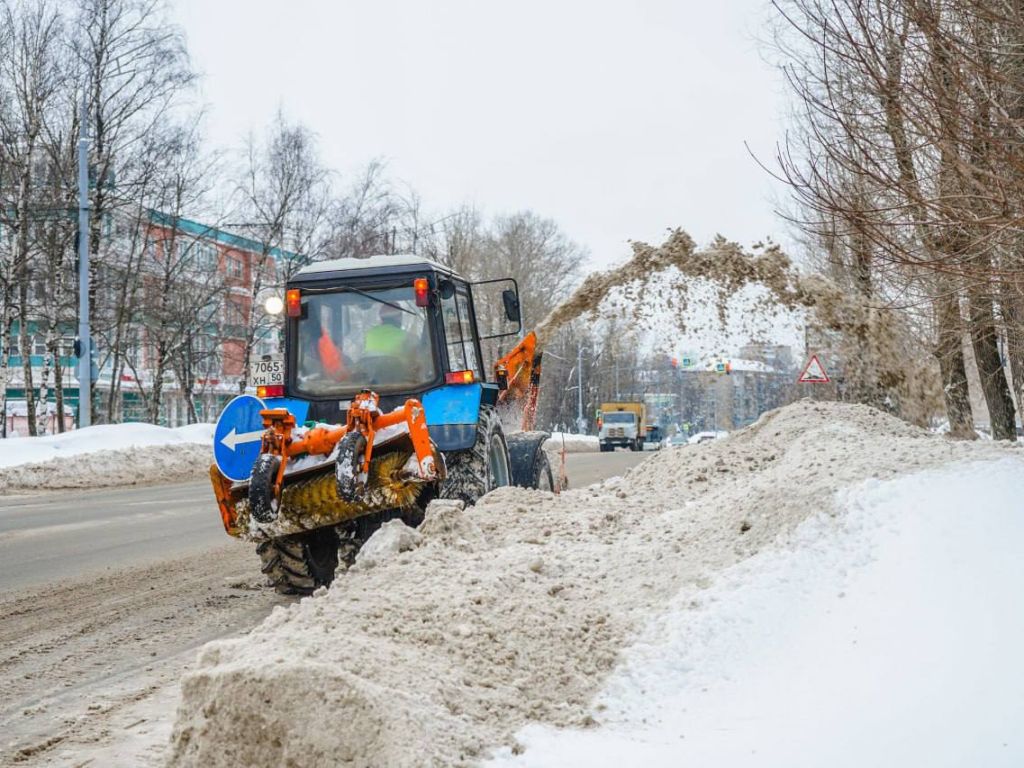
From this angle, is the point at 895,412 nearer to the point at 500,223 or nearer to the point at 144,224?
the point at 144,224

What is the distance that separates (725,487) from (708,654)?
3.42 m

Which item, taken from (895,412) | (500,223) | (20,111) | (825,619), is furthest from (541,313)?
(825,619)

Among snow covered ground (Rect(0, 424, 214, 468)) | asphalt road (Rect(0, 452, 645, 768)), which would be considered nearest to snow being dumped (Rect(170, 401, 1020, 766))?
asphalt road (Rect(0, 452, 645, 768))

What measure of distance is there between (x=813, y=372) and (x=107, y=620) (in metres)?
16.4

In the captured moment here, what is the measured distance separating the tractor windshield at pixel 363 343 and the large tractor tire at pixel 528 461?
7.53 feet

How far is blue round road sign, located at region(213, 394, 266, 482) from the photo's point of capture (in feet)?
20.7

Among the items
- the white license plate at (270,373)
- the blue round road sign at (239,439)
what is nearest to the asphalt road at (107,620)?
the blue round road sign at (239,439)

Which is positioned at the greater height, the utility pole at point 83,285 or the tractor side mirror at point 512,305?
the utility pole at point 83,285

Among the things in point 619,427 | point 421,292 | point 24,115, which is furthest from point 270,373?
point 619,427

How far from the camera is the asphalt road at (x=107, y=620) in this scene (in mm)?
4363

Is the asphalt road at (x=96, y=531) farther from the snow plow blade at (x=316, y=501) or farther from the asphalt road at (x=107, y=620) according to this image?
the snow plow blade at (x=316, y=501)

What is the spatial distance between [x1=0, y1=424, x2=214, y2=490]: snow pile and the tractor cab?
1197 cm

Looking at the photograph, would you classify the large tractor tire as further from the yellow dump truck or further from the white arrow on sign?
the yellow dump truck

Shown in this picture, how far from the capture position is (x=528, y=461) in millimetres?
9781
